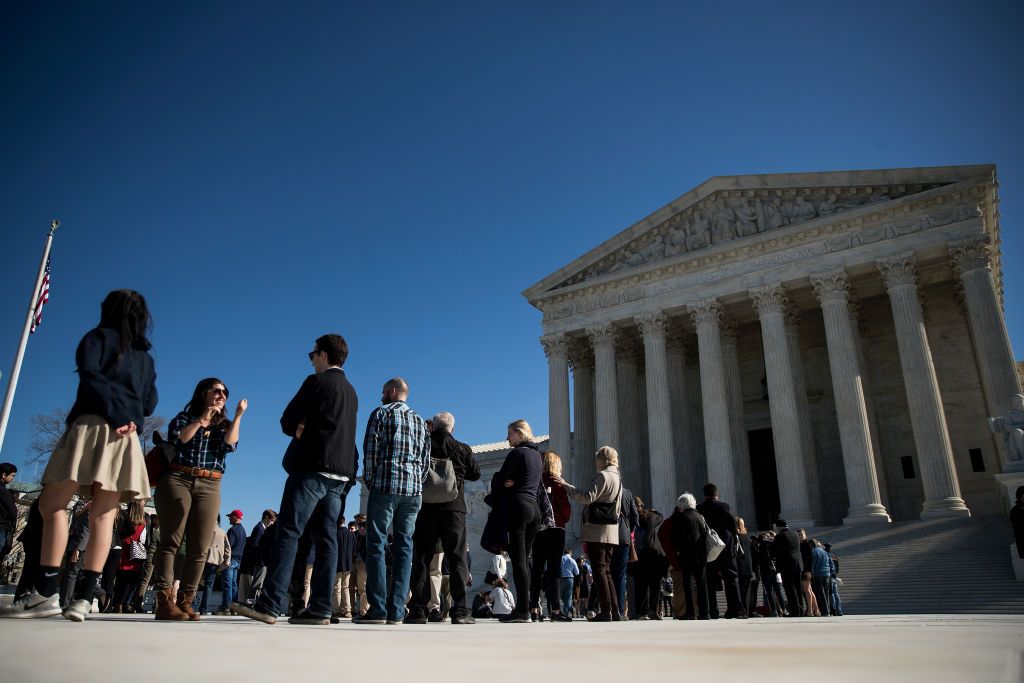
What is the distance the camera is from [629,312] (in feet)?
90.8

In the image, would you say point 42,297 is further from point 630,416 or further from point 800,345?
point 800,345

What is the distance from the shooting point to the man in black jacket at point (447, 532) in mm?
6918

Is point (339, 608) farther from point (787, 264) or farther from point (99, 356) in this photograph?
point (787, 264)

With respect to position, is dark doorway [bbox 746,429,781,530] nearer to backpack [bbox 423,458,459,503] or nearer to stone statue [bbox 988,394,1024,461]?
stone statue [bbox 988,394,1024,461]

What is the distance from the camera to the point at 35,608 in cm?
449

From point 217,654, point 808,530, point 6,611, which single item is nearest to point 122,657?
point 217,654

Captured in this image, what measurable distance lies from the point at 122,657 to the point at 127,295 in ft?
12.6

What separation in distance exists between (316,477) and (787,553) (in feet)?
33.9

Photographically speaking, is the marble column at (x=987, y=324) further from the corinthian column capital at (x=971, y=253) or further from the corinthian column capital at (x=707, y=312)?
the corinthian column capital at (x=707, y=312)

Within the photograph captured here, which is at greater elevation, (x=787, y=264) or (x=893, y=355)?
(x=787, y=264)

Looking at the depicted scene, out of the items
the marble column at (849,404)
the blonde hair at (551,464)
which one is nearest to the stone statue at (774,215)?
the marble column at (849,404)

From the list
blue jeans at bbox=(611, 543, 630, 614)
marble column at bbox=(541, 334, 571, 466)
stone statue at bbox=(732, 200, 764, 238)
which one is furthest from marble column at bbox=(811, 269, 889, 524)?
blue jeans at bbox=(611, 543, 630, 614)

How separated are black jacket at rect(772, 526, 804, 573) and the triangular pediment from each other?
15.2 meters

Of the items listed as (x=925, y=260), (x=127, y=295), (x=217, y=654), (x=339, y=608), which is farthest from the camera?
(x=925, y=260)
